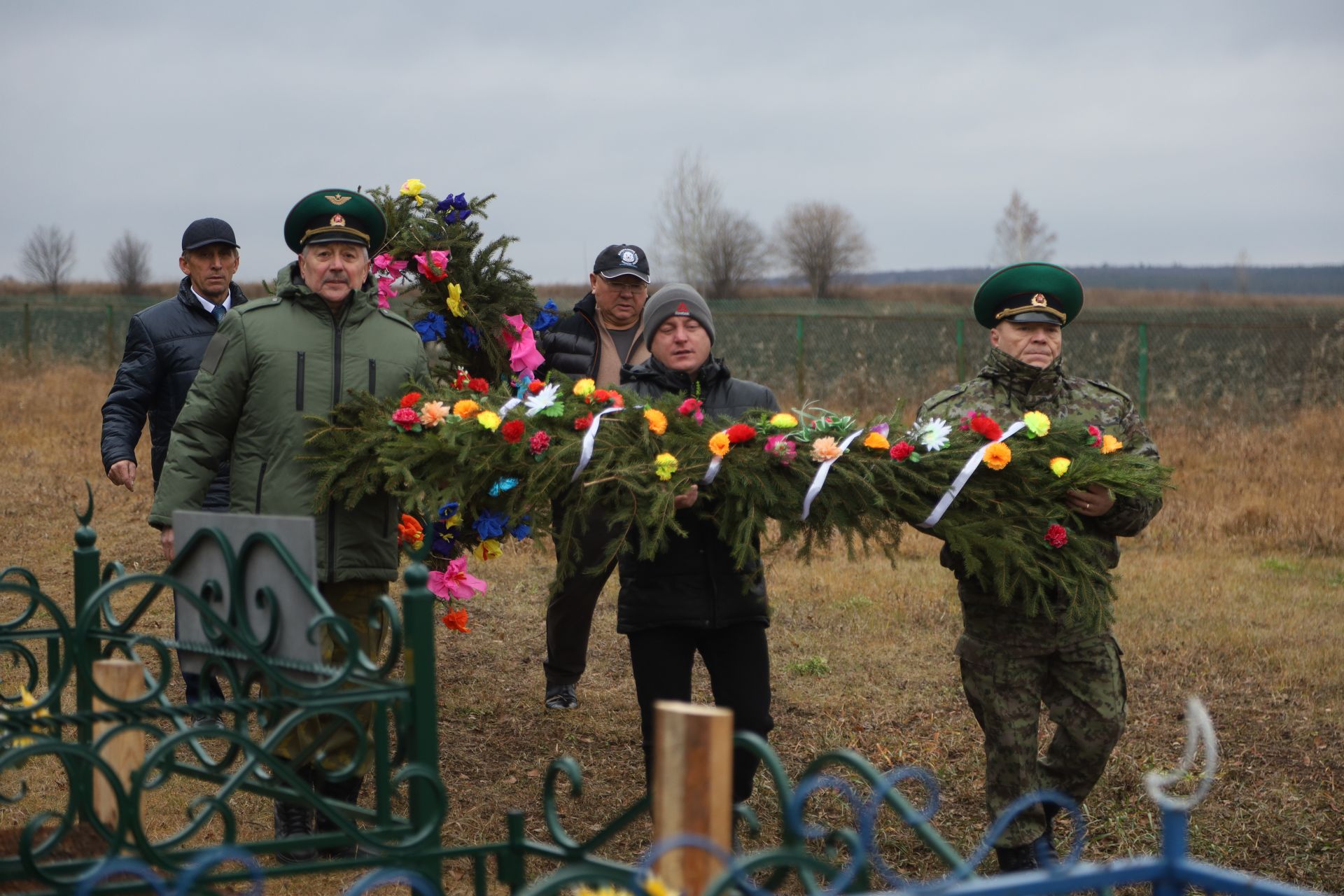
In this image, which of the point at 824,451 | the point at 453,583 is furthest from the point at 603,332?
the point at 824,451

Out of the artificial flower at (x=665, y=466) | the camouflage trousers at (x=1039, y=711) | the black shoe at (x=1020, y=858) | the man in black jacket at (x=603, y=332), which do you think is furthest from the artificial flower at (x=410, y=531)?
the black shoe at (x=1020, y=858)

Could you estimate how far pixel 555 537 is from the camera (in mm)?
4242

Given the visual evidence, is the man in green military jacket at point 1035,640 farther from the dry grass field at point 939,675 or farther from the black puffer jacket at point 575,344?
the black puffer jacket at point 575,344

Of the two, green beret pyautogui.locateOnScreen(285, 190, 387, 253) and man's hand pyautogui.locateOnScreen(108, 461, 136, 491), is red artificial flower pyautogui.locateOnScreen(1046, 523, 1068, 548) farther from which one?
man's hand pyautogui.locateOnScreen(108, 461, 136, 491)

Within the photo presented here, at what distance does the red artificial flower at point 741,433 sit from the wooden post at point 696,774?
1971mm

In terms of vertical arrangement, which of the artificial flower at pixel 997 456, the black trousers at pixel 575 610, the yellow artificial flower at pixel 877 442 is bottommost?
the black trousers at pixel 575 610

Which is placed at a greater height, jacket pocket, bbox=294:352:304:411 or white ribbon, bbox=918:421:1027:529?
jacket pocket, bbox=294:352:304:411

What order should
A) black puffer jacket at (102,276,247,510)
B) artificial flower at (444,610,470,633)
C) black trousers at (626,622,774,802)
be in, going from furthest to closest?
artificial flower at (444,610,470,633) → black puffer jacket at (102,276,247,510) → black trousers at (626,622,774,802)

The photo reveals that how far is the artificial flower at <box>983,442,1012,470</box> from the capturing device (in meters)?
3.89

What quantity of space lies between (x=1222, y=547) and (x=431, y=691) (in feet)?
28.5

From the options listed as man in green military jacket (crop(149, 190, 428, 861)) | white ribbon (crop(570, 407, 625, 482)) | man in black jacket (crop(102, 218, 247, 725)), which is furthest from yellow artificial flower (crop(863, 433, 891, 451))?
man in black jacket (crop(102, 218, 247, 725))

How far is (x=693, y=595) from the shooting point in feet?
13.8

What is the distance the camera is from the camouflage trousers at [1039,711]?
4137 mm

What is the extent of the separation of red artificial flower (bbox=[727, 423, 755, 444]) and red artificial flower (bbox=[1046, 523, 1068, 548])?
895mm
